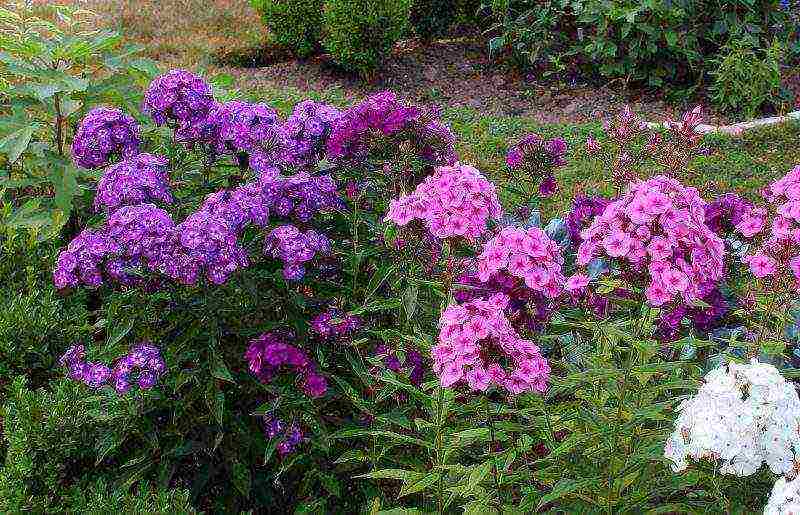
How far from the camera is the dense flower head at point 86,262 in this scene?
2.37 m

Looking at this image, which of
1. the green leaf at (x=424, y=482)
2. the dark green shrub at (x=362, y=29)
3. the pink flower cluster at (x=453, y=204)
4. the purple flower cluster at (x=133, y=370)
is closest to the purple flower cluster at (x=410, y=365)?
the green leaf at (x=424, y=482)

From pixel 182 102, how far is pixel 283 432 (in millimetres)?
1173

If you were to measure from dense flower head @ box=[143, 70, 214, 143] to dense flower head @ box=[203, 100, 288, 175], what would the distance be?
0.04 m

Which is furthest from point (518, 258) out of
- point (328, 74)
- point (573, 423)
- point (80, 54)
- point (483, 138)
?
point (328, 74)

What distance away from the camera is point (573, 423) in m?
2.35

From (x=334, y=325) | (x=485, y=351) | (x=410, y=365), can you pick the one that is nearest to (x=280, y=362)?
(x=334, y=325)

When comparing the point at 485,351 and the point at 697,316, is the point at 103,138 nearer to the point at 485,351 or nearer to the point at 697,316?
the point at 485,351

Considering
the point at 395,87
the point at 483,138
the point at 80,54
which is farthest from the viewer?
the point at 395,87

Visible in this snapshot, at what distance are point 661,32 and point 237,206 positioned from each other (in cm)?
520

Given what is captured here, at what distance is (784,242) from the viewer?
7.78 feet

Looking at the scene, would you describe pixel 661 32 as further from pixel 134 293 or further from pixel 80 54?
pixel 134 293

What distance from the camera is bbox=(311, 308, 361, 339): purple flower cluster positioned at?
2.71 metres

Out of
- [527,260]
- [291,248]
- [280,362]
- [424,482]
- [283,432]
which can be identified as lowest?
[283,432]

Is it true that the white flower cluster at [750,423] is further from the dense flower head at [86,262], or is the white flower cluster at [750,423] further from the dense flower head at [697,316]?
the dense flower head at [86,262]
